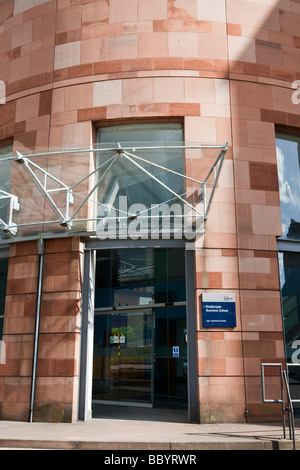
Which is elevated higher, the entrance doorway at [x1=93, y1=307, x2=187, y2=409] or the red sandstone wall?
the red sandstone wall

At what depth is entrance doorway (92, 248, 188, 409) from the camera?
37.4 feet

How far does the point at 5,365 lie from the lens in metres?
9.98

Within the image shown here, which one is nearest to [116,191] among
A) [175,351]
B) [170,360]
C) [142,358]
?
[175,351]

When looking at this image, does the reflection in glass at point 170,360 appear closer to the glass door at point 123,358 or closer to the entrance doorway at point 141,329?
the entrance doorway at point 141,329

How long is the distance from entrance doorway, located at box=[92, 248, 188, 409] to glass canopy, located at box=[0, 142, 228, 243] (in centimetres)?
175

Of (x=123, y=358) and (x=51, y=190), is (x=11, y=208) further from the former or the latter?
(x=123, y=358)

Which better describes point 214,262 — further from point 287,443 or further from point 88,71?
point 88,71

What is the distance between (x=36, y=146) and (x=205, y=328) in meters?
5.91

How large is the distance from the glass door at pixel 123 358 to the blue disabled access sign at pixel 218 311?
280 centimetres

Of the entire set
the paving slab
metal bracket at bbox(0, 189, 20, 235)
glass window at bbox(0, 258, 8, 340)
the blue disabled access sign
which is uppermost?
metal bracket at bbox(0, 189, 20, 235)

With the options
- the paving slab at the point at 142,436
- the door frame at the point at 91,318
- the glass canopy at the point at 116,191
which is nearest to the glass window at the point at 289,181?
the glass canopy at the point at 116,191

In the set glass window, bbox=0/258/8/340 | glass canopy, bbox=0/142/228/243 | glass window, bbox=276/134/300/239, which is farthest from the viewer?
glass window, bbox=0/258/8/340

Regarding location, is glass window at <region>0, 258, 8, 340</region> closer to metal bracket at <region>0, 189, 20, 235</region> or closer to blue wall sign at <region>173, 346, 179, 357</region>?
metal bracket at <region>0, 189, 20, 235</region>

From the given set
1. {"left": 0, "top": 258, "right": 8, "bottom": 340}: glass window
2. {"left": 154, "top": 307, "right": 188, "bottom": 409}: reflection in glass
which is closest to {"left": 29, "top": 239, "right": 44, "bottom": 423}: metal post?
{"left": 0, "top": 258, "right": 8, "bottom": 340}: glass window
